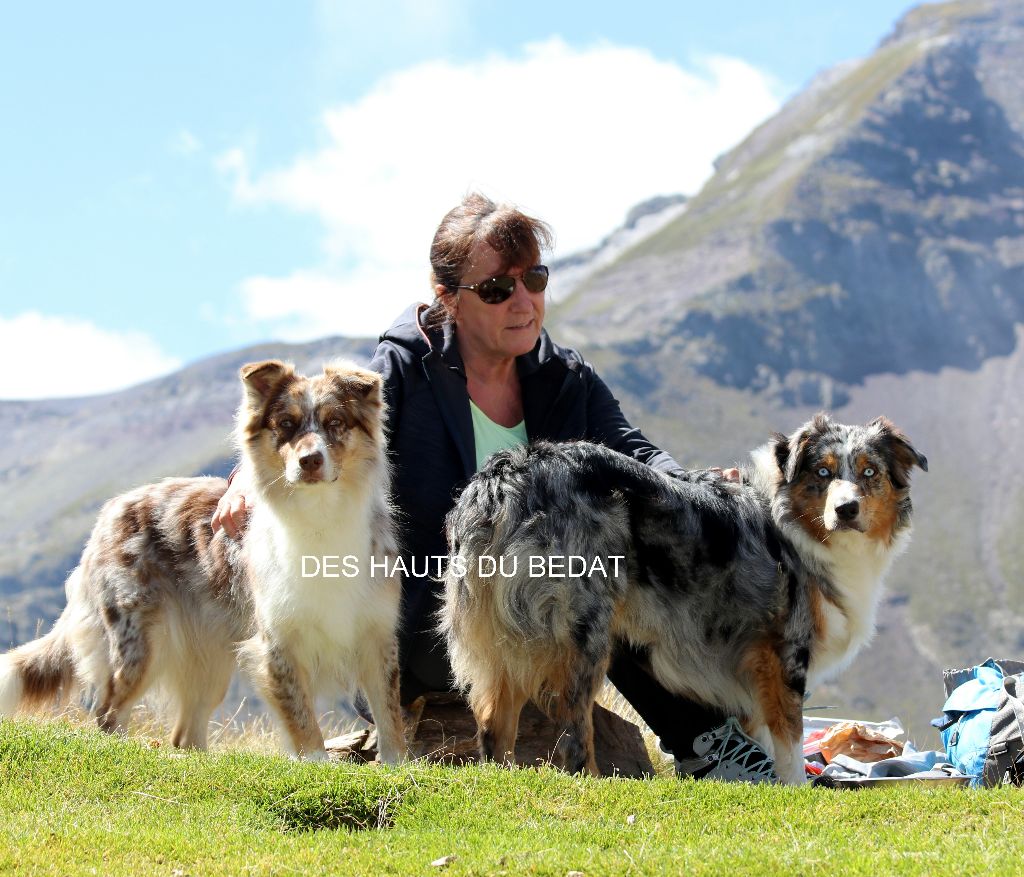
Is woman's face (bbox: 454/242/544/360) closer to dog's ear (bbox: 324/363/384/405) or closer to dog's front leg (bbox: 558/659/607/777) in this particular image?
dog's ear (bbox: 324/363/384/405)

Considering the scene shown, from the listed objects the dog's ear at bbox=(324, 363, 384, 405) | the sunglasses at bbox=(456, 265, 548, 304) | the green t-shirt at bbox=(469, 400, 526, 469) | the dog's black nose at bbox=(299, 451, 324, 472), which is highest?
the sunglasses at bbox=(456, 265, 548, 304)

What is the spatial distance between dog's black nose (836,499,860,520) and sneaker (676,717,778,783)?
1.39 metres

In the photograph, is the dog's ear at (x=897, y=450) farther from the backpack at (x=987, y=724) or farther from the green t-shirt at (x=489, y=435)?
the green t-shirt at (x=489, y=435)

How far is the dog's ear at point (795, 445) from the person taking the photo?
7317 millimetres

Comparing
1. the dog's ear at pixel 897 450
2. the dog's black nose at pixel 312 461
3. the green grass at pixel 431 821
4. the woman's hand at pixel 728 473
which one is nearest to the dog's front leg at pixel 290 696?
the green grass at pixel 431 821

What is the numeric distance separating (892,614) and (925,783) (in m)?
184

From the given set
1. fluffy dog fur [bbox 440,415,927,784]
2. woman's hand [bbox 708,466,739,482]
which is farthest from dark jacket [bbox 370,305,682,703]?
fluffy dog fur [bbox 440,415,927,784]

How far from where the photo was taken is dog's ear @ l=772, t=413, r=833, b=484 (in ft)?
24.0

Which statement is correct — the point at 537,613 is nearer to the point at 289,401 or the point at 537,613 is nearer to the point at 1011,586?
the point at 289,401

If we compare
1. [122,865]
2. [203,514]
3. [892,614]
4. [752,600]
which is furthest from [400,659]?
[892,614]

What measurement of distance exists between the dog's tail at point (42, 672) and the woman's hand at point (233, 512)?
4.34ft

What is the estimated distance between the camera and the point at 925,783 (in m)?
6.88

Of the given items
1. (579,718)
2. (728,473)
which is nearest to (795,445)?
(728,473)

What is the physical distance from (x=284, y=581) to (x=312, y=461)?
0.78 meters
